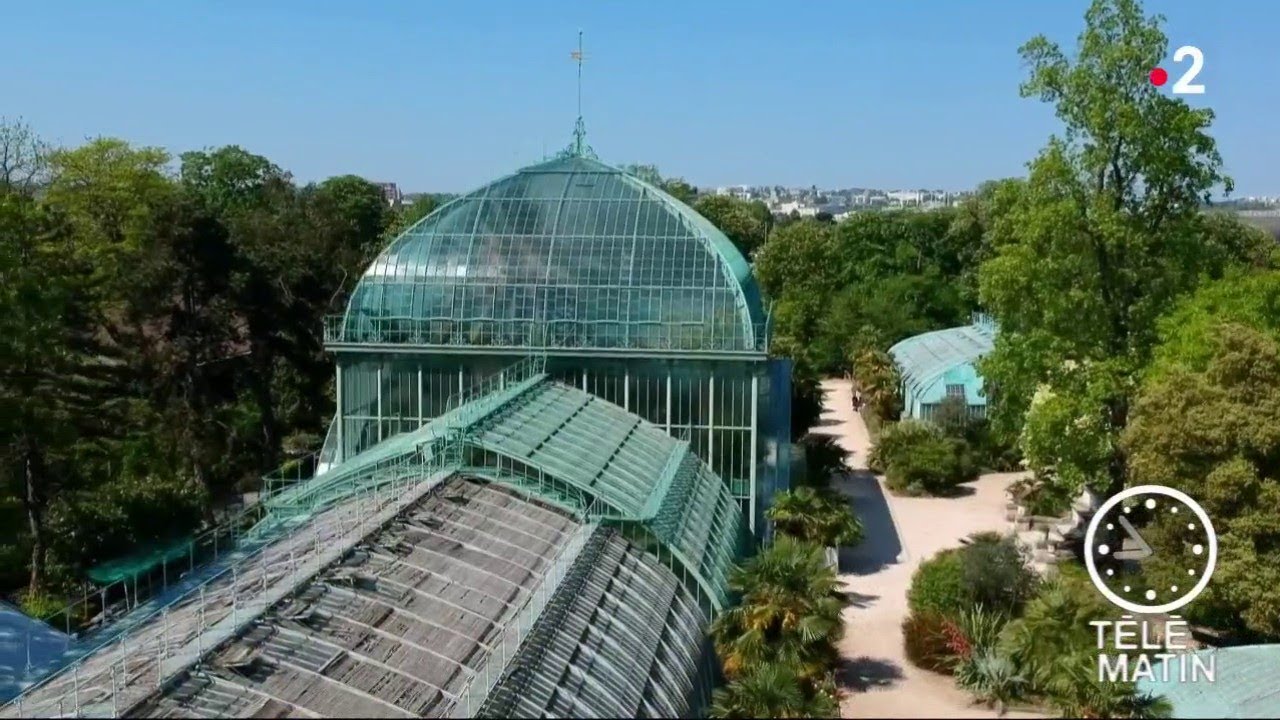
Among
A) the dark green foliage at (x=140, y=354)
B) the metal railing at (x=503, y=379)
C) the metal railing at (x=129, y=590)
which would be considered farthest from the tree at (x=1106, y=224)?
the dark green foliage at (x=140, y=354)

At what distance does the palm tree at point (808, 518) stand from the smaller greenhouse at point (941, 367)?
15.1 meters

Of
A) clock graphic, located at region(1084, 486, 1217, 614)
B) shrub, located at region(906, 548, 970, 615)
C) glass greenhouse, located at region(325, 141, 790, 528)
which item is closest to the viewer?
clock graphic, located at region(1084, 486, 1217, 614)

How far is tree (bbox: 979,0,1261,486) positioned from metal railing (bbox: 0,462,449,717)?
16.3 m

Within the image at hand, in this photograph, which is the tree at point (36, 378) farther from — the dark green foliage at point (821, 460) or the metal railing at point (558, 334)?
the dark green foliage at point (821, 460)

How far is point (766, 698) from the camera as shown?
679 inches

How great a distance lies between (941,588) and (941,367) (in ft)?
81.0

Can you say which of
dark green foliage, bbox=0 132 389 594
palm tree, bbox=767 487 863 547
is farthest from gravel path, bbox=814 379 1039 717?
dark green foliage, bbox=0 132 389 594

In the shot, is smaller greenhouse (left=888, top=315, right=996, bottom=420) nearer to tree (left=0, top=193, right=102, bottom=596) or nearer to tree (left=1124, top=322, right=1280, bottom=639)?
tree (left=1124, top=322, right=1280, bottom=639)

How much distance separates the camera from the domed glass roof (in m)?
29.4

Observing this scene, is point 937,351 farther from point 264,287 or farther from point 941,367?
point 264,287

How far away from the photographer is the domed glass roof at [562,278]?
96.5 feet

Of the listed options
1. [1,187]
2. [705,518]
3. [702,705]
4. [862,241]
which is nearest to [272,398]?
[1,187]

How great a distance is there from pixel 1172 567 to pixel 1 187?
3515cm

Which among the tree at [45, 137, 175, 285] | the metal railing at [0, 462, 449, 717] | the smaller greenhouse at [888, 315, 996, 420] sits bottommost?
the metal railing at [0, 462, 449, 717]
